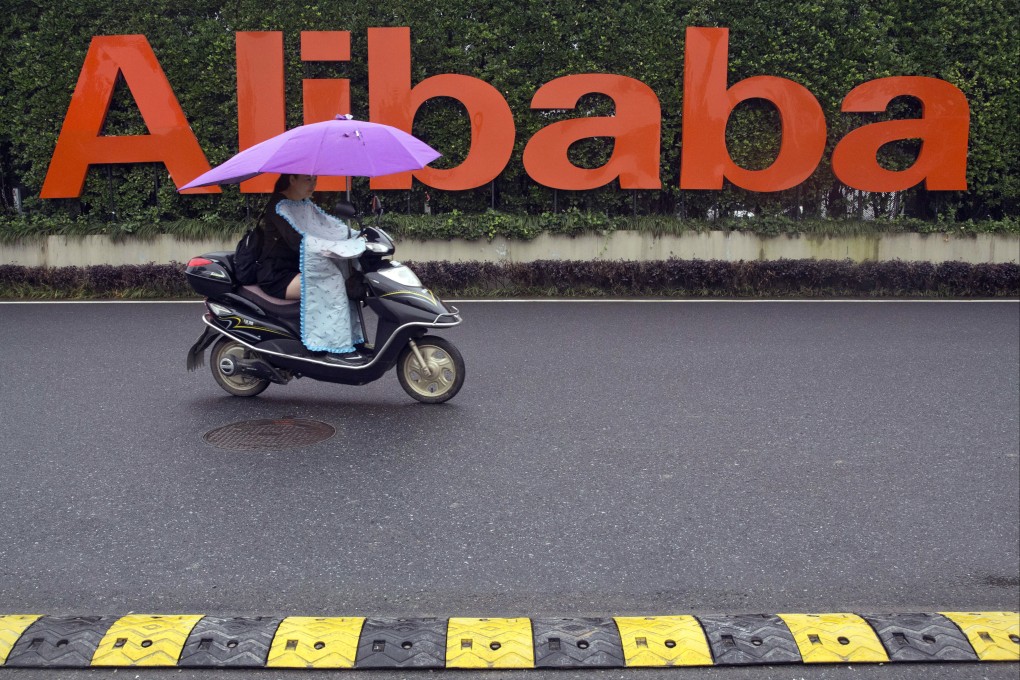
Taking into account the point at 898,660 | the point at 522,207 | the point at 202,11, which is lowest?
the point at 898,660

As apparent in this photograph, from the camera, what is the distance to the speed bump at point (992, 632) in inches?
150

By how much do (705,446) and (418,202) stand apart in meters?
9.47

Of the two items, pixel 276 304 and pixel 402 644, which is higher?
pixel 276 304

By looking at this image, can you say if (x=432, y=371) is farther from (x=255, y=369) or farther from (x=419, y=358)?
(x=255, y=369)

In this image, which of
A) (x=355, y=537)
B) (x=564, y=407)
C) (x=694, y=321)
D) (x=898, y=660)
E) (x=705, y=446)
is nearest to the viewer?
(x=898, y=660)

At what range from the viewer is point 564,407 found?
7.49m

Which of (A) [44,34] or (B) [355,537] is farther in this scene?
(A) [44,34]

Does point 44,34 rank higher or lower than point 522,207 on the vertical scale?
higher

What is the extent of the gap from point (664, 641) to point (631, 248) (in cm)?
1101

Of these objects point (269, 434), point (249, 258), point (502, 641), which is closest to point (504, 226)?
point (249, 258)

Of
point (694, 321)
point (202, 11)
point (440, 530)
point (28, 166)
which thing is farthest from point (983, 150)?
point (28, 166)

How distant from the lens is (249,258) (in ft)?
25.0

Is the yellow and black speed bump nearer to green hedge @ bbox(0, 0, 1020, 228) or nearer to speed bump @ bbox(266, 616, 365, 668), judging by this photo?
speed bump @ bbox(266, 616, 365, 668)

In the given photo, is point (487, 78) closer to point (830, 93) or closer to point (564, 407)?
point (830, 93)
